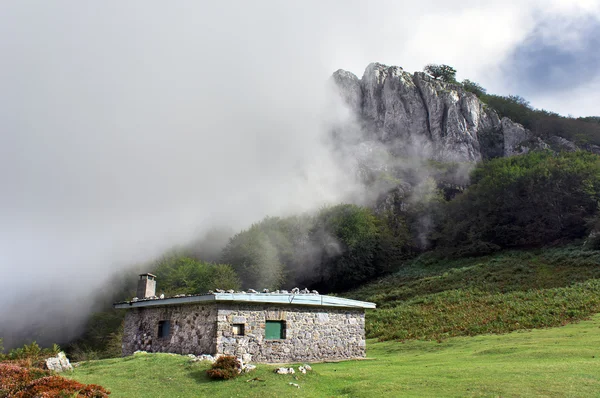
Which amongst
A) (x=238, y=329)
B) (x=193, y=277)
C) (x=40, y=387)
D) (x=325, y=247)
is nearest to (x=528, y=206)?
(x=325, y=247)

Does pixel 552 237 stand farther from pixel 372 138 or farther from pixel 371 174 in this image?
pixel 372 138

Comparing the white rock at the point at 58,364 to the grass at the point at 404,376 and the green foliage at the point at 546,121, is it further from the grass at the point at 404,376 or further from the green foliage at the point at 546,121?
the green foliage at the point at 546,121

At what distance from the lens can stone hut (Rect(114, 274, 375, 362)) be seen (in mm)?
15711

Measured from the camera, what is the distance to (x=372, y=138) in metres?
92.8

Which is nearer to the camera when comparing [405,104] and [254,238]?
[254,238]

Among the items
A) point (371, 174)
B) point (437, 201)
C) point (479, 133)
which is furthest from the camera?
point (479, 133)

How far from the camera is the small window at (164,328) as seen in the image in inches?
685

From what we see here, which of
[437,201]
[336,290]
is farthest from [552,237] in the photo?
[336,290]

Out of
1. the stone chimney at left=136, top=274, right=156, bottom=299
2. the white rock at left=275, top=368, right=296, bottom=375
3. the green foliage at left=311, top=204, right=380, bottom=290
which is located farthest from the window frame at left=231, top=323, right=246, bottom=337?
the green foliage at left=311, top=204, right=380, bottom=290

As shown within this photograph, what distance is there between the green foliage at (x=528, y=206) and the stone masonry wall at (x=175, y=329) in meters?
40.6

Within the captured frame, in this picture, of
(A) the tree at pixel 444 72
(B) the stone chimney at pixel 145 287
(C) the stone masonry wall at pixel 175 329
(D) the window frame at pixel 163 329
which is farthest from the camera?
(A) the tree at pixel 444 72

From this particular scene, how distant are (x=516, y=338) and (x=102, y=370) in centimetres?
1736

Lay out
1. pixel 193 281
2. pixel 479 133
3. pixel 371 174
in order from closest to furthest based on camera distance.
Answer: pixel 193 281 < pixel 371 174 < pixel 479 133

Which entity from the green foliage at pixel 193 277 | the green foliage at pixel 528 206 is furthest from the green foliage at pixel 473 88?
the green foliage at pixel 193 277
